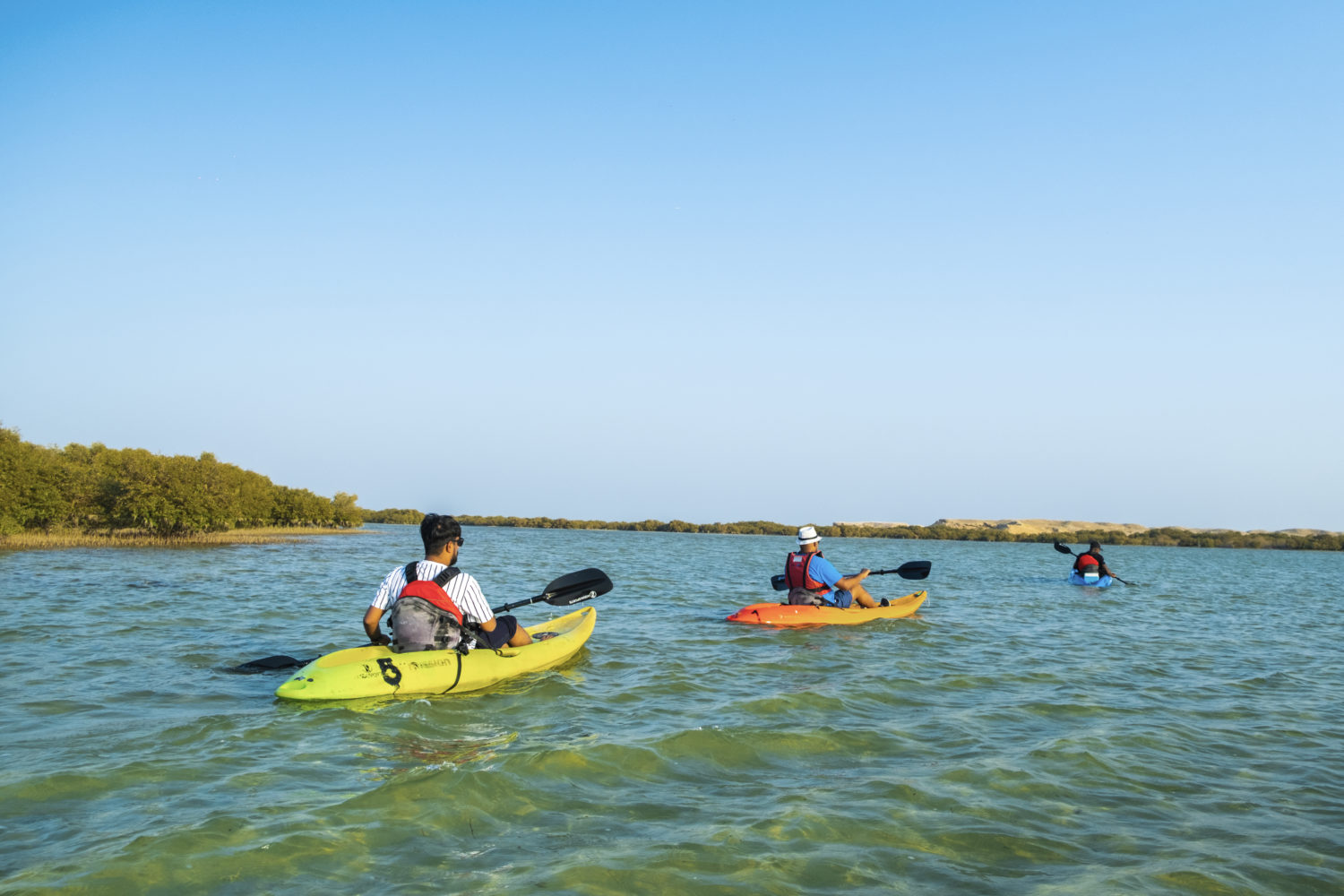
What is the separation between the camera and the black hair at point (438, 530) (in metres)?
7.39

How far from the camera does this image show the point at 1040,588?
858 inches

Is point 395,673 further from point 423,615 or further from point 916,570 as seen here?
point 916,570

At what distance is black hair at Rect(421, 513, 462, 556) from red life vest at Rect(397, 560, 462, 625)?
222 millimetres

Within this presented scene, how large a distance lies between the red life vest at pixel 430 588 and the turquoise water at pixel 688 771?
0.93 metres

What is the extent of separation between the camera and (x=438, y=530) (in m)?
7.38

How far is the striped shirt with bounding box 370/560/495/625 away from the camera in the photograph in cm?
746

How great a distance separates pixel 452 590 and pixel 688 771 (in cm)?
Result: 308

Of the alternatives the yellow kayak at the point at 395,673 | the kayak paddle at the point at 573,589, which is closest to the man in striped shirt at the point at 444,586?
the yellow kayak at the point at 395,673

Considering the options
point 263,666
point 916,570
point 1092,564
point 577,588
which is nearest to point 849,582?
point 916,570

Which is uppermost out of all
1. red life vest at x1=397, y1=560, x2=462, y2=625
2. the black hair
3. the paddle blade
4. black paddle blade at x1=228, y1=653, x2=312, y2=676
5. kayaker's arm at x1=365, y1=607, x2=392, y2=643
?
the black hair

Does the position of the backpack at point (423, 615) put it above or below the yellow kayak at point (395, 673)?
above

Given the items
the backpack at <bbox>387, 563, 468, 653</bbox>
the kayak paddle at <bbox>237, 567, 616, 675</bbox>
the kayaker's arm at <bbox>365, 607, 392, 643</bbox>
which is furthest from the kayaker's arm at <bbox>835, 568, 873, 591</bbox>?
the kayaker's arm at <bbox>365, 607, 392, 643</bbox>

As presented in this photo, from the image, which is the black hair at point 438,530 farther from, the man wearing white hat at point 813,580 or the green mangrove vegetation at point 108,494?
the green mangrove vegetation at point 108,494

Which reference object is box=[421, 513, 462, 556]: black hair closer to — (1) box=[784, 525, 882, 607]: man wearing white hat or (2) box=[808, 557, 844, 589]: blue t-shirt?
(1) box=[784, 525, 882, 607]: man wearing white hat
